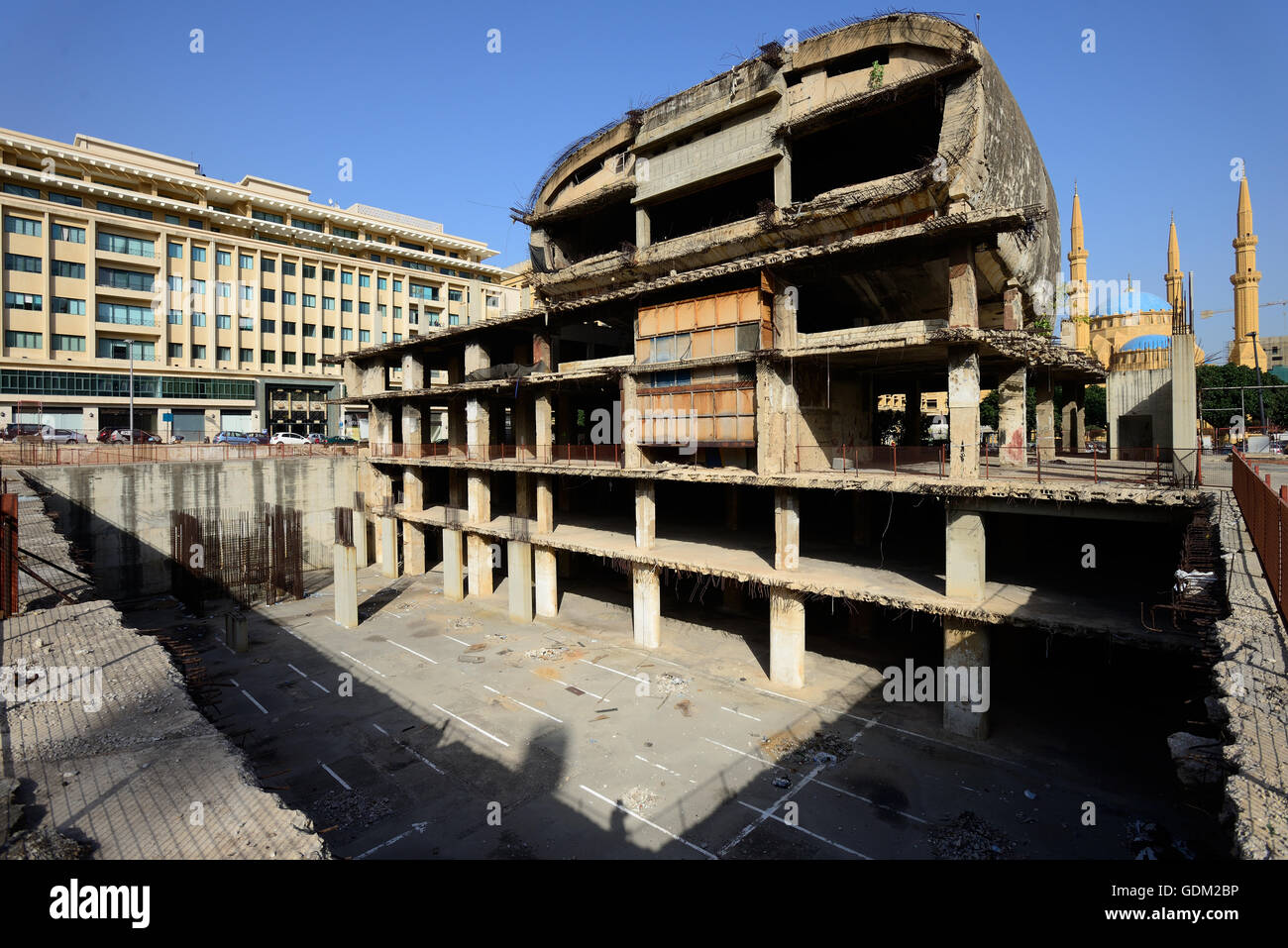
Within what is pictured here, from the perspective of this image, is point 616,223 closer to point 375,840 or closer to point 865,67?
point 865,67

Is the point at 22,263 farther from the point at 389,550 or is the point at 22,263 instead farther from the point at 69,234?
the point at 389,550

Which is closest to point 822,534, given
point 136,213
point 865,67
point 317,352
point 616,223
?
point 865,67

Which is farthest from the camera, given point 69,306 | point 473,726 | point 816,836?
point 69,306

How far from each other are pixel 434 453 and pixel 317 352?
3946 centimetres

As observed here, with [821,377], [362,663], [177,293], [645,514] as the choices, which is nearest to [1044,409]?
[821,377]

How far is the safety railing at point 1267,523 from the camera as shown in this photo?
10094 millimetres

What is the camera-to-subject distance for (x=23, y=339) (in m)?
52.1

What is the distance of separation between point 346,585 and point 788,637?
21293 mm

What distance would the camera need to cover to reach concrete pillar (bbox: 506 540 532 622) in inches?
1201

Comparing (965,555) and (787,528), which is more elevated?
(787,528)

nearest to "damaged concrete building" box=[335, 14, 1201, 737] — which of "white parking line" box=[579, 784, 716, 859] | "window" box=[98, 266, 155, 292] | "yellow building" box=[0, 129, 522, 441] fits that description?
"white parking line" box=[579, 784, 716, 859]
